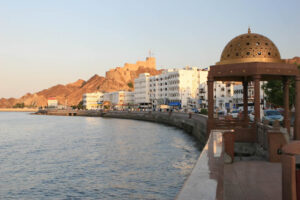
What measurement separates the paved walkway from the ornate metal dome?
25.9ft

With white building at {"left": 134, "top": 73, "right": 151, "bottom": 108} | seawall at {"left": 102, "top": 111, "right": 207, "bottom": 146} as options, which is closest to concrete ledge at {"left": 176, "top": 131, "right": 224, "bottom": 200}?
seawall at {"left": 102, "top": 111, "right": 207, "bottom": 146}

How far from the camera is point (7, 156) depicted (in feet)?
97.5

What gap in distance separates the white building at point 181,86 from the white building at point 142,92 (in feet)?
44.0

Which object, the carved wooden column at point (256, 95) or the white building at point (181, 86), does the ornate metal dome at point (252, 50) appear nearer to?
the carved wooden column at point (256, 95)

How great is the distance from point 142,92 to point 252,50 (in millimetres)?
144903

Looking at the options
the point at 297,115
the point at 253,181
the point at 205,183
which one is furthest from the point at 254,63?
the point at 205,183

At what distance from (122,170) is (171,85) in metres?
120

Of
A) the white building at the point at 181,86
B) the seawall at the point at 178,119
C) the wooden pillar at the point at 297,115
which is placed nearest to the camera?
the wooden pillar at the point at 297,115

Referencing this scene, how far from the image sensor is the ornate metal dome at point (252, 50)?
19.1m

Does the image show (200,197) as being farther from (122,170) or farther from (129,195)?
(122,170)

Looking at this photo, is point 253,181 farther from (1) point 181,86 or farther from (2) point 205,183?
(1) point 181,86

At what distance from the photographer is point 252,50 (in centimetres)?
1922

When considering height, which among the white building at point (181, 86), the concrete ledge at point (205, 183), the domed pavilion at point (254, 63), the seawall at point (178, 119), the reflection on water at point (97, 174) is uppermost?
the white building at point (181, 86)

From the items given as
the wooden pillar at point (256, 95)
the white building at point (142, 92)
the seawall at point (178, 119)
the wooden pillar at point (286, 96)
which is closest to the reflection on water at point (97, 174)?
the wooden pillar at point (256, 95)
